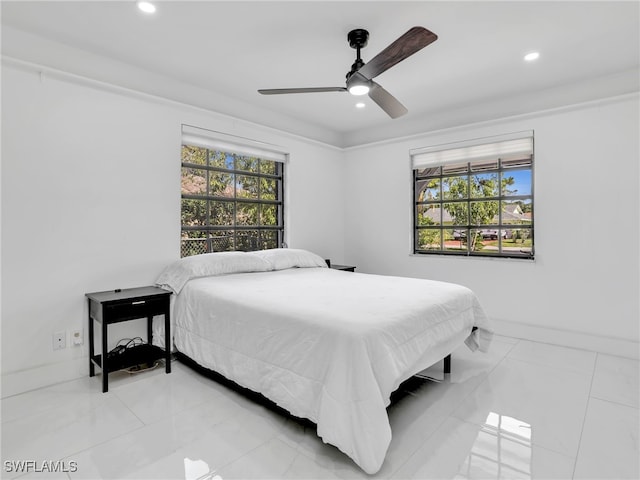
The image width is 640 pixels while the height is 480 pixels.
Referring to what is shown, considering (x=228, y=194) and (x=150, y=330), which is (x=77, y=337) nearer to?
(x=150, y=330)

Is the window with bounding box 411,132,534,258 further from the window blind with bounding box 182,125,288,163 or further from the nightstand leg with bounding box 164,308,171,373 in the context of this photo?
the nightstand leg with bounding box 164,308,171,373

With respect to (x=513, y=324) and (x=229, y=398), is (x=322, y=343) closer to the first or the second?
(x=229, y=398)

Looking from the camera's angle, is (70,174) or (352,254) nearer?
(70,174)

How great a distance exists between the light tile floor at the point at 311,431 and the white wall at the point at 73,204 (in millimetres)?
417

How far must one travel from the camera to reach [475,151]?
→ 407 centimetres

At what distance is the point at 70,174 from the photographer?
2.73 m

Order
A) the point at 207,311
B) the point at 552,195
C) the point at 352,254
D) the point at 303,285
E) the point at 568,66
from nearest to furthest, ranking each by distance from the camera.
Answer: the point at 207,311 < the point at 303,285 < the point at 568,66 < the point at 552,195 < the point at 352,254

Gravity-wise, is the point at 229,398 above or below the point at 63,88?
below

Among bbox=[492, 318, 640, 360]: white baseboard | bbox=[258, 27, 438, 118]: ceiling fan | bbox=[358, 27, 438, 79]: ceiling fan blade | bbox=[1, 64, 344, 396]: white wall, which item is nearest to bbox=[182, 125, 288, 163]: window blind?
bbox=[1, 64, 344, 396]: white wall

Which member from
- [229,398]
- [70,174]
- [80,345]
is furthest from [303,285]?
[70,174]

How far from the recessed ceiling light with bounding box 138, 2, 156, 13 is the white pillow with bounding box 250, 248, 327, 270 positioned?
7.19 ft

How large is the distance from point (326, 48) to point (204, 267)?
2129 millimetres

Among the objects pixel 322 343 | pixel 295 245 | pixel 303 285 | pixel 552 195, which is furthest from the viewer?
pixel 295 245

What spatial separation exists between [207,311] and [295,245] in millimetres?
2002
